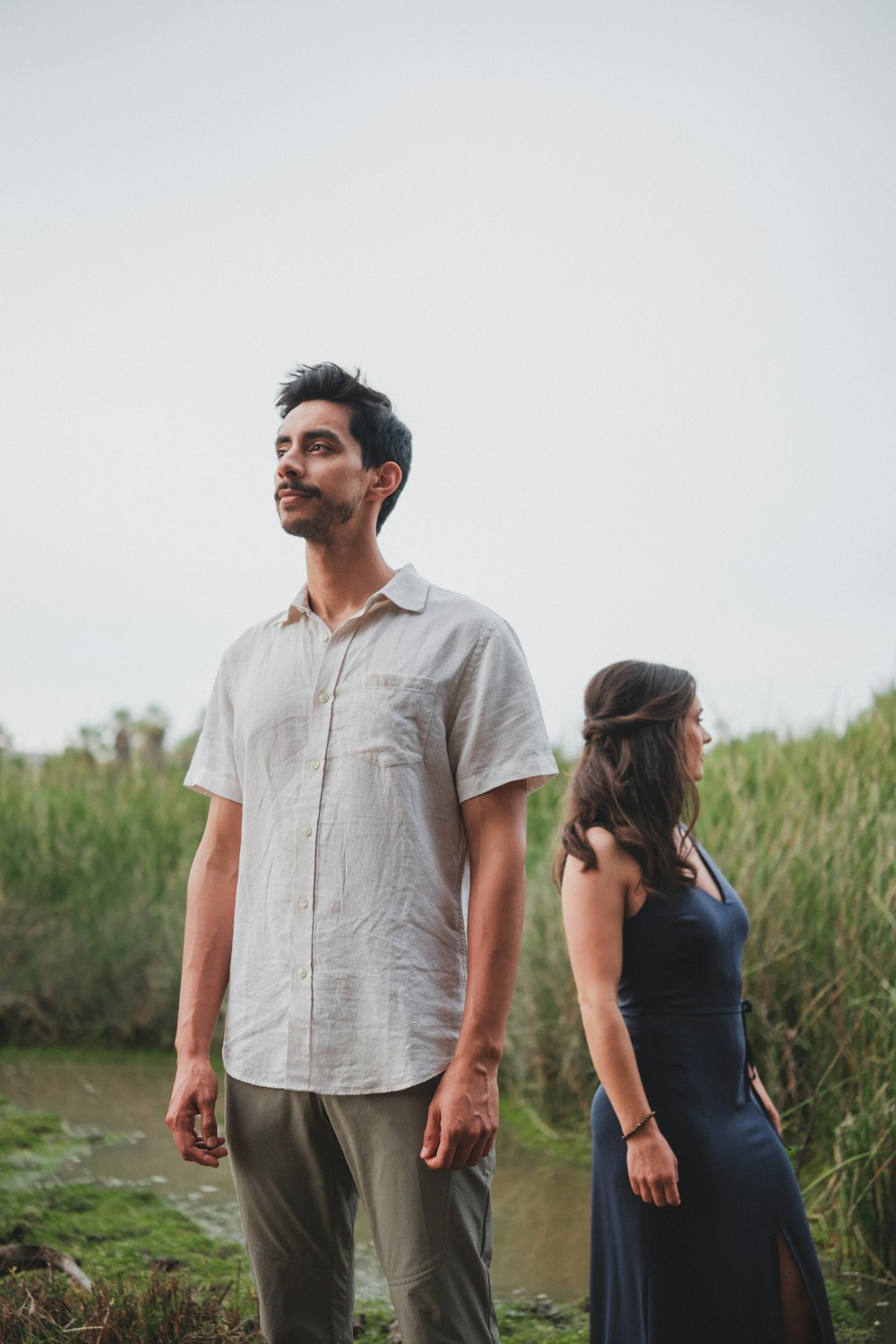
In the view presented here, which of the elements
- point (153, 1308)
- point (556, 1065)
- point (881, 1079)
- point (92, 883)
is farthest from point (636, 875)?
point (92, 883)

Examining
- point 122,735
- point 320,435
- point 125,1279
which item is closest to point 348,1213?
point 320,435

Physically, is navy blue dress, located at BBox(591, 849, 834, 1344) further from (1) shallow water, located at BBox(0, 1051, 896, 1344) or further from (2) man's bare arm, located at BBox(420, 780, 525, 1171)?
(1) shallow water, located at BBox(0, 1051, 896, 1344)

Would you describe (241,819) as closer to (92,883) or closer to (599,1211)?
(599,1211)

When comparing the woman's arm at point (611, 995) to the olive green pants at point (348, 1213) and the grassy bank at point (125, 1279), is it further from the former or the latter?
the grassy bank at point (125, 1279)

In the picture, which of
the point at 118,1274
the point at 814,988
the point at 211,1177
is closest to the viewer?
the point at 118,1274

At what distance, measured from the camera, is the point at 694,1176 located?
7.54ft

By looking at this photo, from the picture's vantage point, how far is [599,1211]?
2.42 metres

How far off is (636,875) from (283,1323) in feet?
3.26

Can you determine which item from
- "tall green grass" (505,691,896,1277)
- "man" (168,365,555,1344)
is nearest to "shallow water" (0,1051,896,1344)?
"tall green grass" (505,691,896,1277)

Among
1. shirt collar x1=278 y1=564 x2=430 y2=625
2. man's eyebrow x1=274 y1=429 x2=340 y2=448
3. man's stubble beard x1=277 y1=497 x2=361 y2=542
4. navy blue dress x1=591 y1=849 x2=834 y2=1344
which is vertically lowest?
navy blue dress x1=591 y1=849 x2=834 y2=1344

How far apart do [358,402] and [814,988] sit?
3.19 m

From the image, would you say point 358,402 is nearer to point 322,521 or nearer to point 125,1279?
point 322,521

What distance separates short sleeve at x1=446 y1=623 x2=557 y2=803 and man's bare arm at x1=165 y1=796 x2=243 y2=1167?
49 cm

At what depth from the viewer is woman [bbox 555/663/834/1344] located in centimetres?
227
